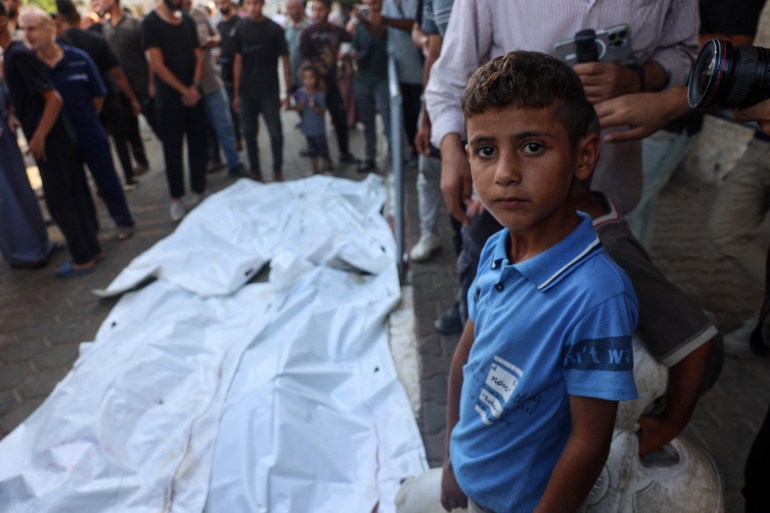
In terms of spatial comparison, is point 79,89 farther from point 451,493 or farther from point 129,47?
point 451,493

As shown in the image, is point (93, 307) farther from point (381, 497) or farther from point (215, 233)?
point (381, 497)

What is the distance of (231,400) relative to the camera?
2.53m

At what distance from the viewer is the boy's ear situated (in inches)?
42.2

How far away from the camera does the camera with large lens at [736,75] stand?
1143 millimetres

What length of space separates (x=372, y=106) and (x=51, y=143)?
3.24 meters

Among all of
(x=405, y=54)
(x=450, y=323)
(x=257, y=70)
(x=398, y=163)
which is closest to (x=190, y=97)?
(x=257, y=70)

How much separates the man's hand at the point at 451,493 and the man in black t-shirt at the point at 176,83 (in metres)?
4.64

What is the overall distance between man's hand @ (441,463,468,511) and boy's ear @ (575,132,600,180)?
2.76ft

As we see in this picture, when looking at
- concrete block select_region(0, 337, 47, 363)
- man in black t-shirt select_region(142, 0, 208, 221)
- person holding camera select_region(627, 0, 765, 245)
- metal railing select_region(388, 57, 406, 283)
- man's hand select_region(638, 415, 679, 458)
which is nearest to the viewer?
man's hand select_region(638, 415, 679, 458)

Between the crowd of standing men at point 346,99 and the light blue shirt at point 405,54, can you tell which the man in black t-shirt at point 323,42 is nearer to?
the crowd of standing men at point 346,99

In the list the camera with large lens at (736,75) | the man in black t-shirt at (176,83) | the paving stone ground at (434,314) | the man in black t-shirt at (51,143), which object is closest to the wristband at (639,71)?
the camera with large lens at (736,75)

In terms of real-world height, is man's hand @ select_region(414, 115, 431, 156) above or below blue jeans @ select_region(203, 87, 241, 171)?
above

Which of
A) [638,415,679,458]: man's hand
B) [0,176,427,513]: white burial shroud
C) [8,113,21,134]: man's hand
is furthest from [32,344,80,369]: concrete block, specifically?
[638,415,679,458]: man's hand

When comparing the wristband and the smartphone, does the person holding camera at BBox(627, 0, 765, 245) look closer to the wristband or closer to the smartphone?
the wristband
